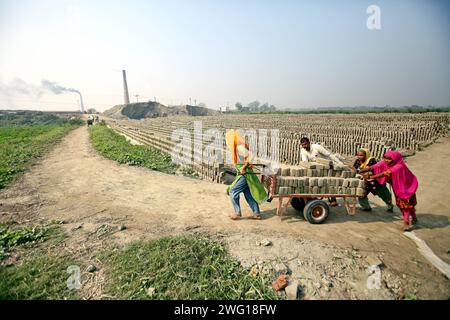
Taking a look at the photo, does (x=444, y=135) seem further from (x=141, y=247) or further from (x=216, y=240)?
(x=141, y=247)

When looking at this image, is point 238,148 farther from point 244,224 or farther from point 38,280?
point 38,280

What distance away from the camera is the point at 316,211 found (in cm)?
464

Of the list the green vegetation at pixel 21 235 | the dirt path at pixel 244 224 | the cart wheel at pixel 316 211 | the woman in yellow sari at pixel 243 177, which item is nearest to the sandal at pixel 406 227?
the dirt path at pixel 244 224

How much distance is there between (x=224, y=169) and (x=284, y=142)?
15.9ft

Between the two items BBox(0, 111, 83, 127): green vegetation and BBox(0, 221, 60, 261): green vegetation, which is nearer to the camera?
BBox(0, 221, 60, 261): green vegetation

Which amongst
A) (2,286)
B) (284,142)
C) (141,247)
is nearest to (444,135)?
(284,142)

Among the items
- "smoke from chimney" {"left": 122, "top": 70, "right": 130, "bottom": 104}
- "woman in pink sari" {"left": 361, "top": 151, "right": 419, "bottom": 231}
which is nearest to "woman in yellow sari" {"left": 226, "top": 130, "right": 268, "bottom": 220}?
"woman in pink sari" {"left": 361, "top": 151, "right": 419, "bottom": 231}

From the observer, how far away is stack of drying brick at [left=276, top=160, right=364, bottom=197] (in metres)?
4.54

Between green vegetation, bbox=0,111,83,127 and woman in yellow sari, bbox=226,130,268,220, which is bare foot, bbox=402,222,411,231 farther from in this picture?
green vegetation, bbox=0,111,83,127

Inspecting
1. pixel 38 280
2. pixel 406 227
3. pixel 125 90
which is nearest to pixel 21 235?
pixel 38 280

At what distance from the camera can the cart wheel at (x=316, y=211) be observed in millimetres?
4535

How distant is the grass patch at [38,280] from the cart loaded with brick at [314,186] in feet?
12.0

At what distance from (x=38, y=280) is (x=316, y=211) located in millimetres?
4751
